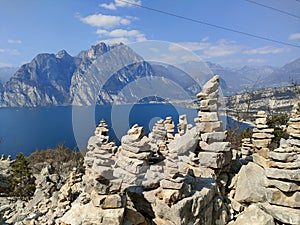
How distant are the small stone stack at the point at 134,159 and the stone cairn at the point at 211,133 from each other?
2455mm

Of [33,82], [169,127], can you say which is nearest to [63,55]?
[33,82]

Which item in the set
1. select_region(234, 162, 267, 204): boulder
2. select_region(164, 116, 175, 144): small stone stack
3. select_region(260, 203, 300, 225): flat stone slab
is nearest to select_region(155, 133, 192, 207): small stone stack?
select_region(260, 203, 300, 225): flat stone slab

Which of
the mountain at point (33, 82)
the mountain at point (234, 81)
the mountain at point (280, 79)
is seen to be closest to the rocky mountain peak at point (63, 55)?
the mountain at point (33, 82)

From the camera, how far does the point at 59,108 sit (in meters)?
134

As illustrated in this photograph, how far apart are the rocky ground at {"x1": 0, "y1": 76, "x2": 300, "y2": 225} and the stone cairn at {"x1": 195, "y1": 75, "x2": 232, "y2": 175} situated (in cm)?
3

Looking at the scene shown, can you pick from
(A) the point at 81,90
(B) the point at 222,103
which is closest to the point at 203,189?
(B) the point at 222,103

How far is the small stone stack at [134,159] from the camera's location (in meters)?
7.41

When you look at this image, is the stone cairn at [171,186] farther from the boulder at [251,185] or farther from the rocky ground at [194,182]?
the boulder at [251,185]

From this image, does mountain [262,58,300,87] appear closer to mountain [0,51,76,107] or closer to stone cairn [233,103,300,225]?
stone cairn [233,103,300,225]

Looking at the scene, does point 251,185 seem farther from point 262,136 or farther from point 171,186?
point 171,186

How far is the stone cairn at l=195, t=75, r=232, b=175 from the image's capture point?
9008 millimetres

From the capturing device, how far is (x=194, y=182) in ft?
25.2

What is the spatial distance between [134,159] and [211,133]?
10.4 ft

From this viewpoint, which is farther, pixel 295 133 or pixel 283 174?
pixel 295 133
